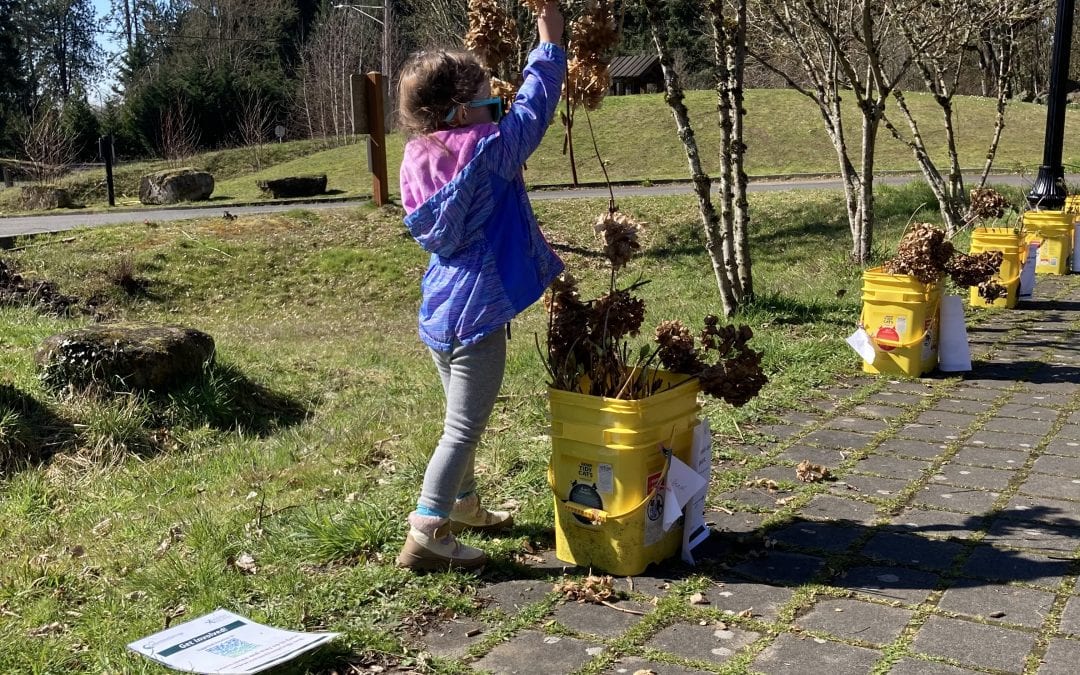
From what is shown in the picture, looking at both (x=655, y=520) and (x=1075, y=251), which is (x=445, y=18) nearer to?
(x=1075, y=251)

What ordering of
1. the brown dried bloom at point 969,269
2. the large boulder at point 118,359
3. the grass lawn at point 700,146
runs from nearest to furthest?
the brown dried bloom at point 969,269 → the large boulder at point 118,359 → the grass lawn at point 700,146

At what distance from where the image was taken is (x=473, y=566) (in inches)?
147

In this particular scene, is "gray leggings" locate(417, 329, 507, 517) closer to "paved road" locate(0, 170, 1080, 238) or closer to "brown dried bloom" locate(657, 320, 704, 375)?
"brown dried bloom" locate(657, 320, 704, 375)

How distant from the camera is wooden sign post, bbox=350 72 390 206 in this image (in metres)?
17.7

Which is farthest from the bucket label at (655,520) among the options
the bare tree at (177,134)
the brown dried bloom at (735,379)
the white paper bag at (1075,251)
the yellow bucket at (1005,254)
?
the bare tree at (177,134)

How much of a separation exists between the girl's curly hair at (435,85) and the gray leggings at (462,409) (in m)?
0.76

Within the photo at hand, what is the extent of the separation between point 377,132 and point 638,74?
91.7 ft

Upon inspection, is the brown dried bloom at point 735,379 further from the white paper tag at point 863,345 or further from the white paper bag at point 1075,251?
the white paper bag at point 1075,251

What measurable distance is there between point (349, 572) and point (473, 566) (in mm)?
449

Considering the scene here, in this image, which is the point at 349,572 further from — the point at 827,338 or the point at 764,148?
the point at 764,148

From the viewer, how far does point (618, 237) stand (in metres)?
3.78

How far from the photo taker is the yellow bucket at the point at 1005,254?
8.48 meters

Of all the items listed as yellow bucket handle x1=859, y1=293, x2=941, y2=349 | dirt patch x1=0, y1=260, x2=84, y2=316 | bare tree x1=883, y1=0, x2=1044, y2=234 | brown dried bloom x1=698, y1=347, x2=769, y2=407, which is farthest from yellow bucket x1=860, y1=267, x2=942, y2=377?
dirt patch x1=0, y1=260, x2=84, y2=316

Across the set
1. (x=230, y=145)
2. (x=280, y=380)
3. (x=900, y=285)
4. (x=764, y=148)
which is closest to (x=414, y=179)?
(x=900, y=285)
